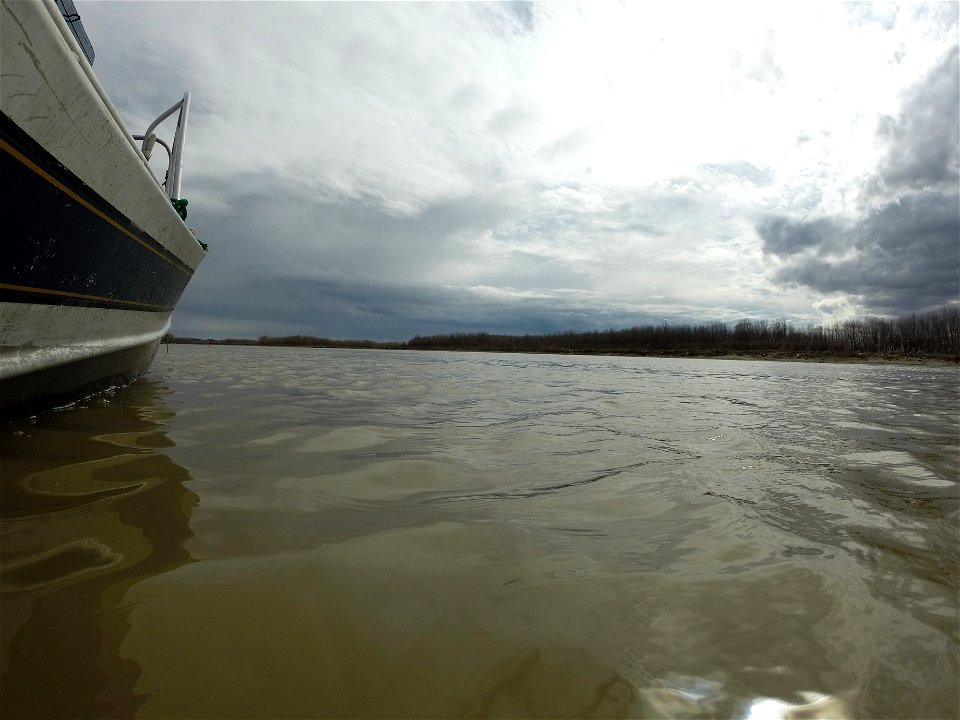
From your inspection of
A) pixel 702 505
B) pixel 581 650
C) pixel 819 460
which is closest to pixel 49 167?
pixel 581 650

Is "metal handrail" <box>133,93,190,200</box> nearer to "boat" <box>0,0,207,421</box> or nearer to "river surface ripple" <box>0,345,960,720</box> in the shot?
"boat" <box>0,0,207,421</box>

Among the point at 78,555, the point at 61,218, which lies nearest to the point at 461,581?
the point at 78,555

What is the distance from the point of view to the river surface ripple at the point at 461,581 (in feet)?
3.33

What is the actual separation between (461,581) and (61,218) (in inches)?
124

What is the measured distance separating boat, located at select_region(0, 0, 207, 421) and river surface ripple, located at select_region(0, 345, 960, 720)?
1.81 feet

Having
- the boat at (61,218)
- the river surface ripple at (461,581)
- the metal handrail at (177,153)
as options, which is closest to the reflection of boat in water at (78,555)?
the river surface ripple at (461,581)

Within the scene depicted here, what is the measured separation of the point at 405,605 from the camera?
4.39 ft

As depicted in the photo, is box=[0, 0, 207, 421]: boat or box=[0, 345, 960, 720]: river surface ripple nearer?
box=[0, 345, 960, 720]: river surface ripple

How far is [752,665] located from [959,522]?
190cm

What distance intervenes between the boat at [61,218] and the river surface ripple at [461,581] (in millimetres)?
551

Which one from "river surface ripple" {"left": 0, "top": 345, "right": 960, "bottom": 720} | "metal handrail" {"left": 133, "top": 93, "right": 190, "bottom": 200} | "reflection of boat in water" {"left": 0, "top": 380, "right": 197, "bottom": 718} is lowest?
"river surface ripple" {"left": 0, "top": 345, "right": 960, "bottom": 720}

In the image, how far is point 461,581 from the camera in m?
1.50

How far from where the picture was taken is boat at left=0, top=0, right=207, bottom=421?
7.17 ft

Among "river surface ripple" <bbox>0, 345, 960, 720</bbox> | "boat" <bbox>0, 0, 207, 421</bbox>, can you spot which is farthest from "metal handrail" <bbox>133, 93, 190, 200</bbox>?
"river surface ripple" <bbox>0, 345, 960, 720</bbox>
